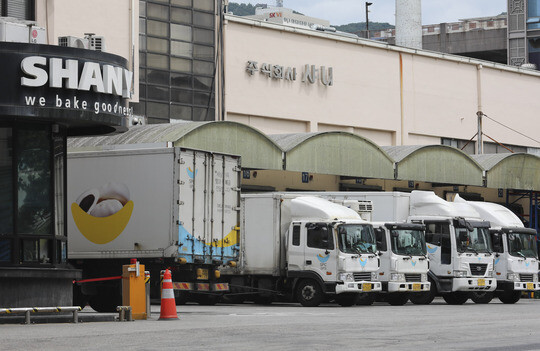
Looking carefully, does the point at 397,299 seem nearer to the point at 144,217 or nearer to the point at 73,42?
the point at 144,217

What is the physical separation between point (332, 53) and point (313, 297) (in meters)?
17.4

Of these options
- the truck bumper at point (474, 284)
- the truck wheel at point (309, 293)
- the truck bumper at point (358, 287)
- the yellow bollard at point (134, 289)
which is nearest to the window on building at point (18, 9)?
the truck wheel at point (309, 293)

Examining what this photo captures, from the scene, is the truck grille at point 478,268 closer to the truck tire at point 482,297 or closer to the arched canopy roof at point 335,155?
the truck tire at point 482,297

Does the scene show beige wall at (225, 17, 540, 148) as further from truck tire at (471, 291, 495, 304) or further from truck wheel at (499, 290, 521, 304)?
truck wheel at (499, 290, 521, 304)

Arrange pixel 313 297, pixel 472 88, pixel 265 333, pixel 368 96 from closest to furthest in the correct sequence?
1. pixel 265 333
2. pixel 313 297
3. pixel 368 96
4. pixel 472 88

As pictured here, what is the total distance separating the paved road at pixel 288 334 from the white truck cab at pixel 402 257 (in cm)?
836

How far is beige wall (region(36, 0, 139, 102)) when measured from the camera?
3475 cm

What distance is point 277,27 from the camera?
42.9 m

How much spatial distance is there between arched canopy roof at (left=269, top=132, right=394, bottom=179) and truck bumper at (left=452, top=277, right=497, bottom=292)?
7.40 meters

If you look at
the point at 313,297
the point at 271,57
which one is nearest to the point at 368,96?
the point at 271,57

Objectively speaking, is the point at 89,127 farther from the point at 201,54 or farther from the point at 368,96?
the point at 368,96

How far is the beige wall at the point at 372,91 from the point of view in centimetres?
4219

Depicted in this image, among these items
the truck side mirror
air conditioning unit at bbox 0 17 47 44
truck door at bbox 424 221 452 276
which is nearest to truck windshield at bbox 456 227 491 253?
truck door at bbox 424 221 452 276

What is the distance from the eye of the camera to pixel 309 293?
30266mm
